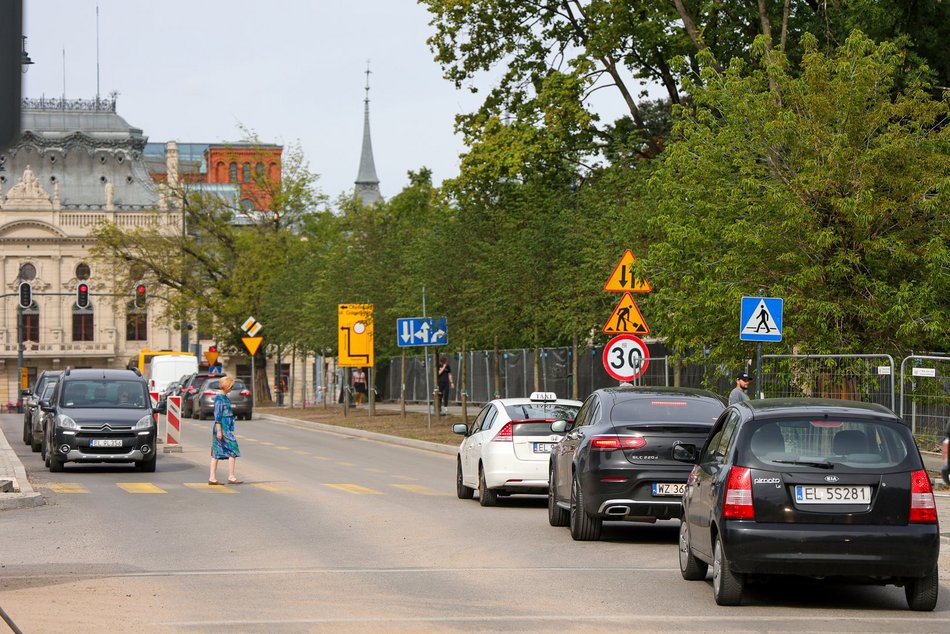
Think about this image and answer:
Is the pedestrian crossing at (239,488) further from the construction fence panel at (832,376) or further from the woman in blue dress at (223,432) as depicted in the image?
the construction fence panel at (832,376)

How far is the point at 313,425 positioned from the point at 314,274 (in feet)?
50.2

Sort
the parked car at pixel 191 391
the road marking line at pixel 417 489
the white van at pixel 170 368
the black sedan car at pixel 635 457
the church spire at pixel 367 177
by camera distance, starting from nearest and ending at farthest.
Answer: the black sedan car at pixel 635 457 → the road marking line at pixel 417 489 → the parked car at pixel 191 391 → the white van at pixel 170 368 → the church spire at pixel 367 177

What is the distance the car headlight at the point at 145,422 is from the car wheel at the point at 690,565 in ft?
53.3

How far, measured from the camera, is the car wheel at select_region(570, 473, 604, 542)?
16.0m

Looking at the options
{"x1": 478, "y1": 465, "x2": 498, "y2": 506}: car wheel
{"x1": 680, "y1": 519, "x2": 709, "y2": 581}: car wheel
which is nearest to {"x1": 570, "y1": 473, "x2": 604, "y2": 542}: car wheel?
{"x1": 680, "y1": 519, "x2": 709, "y2": 581}: car wheel

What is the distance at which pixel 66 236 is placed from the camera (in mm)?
124438

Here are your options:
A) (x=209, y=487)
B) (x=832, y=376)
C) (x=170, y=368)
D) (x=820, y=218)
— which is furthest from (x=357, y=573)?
(x=170, y=368)

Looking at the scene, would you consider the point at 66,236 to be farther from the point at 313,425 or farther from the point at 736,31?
the point at 736,31

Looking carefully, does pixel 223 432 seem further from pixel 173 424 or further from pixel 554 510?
pixel 173 424

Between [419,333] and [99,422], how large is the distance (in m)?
15.5

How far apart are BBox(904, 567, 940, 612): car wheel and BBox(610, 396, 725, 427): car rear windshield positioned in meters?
4.94

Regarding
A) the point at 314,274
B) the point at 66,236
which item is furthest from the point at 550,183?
the point at 66,236

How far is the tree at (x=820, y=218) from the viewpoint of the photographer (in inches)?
1036

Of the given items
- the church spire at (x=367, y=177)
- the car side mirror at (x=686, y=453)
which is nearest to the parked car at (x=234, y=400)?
the car side mirror at (x=686, y=453)
